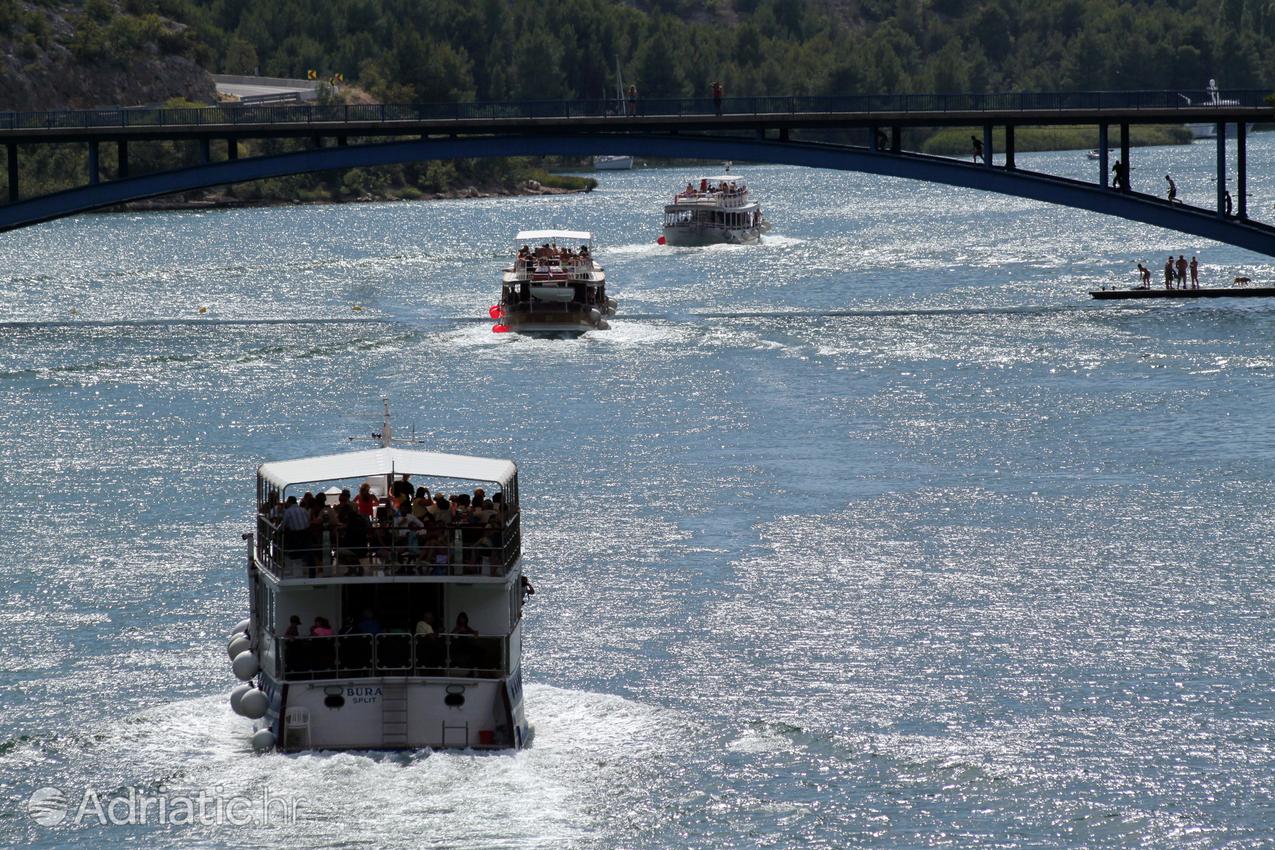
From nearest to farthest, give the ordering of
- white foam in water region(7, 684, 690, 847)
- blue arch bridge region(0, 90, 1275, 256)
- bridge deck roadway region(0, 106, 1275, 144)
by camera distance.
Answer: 1. white foam in water region(7, 684, 690, 847)
2. blue arch bridge region(0, 90, 1275, 256)
3. bridge deck roadway region(0, 106, 1275, 144)

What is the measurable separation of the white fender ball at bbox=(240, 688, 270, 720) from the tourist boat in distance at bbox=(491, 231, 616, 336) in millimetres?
56390

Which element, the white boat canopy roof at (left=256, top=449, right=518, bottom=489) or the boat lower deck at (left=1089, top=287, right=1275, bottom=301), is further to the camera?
the boat lower deck at (left=1089, top=287, right=1275, bottom=301)

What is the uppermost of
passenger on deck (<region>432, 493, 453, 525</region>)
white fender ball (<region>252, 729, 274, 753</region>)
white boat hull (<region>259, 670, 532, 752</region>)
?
passenger on deck (<region>432, 493, 453, 525</region>)

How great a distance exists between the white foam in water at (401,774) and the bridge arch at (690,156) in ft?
188

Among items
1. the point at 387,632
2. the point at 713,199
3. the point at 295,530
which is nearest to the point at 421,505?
the point at 295,530

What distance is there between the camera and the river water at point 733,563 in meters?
35.8

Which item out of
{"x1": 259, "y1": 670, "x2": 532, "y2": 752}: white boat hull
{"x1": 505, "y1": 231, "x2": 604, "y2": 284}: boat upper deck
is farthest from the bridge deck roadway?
{"x1": 259, "y1": 670, "x2": 532, "y2": 752}: white boat hull

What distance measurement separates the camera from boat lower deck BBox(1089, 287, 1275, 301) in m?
102

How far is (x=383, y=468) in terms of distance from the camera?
39000 millimetres

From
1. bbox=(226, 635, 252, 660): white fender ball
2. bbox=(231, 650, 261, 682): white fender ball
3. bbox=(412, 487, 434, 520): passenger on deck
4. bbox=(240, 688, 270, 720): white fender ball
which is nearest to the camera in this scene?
bbox=(240, 688, 270, 720): white fender ball

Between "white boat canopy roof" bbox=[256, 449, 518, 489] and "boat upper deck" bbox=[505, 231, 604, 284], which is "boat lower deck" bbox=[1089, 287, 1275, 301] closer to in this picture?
"boat upper deck" bbox=[505, 231, 604, 284]

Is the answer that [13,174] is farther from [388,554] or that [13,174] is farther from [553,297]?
[388,554]

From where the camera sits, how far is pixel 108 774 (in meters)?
37.0

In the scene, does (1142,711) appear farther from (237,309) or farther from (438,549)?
(237,309)
